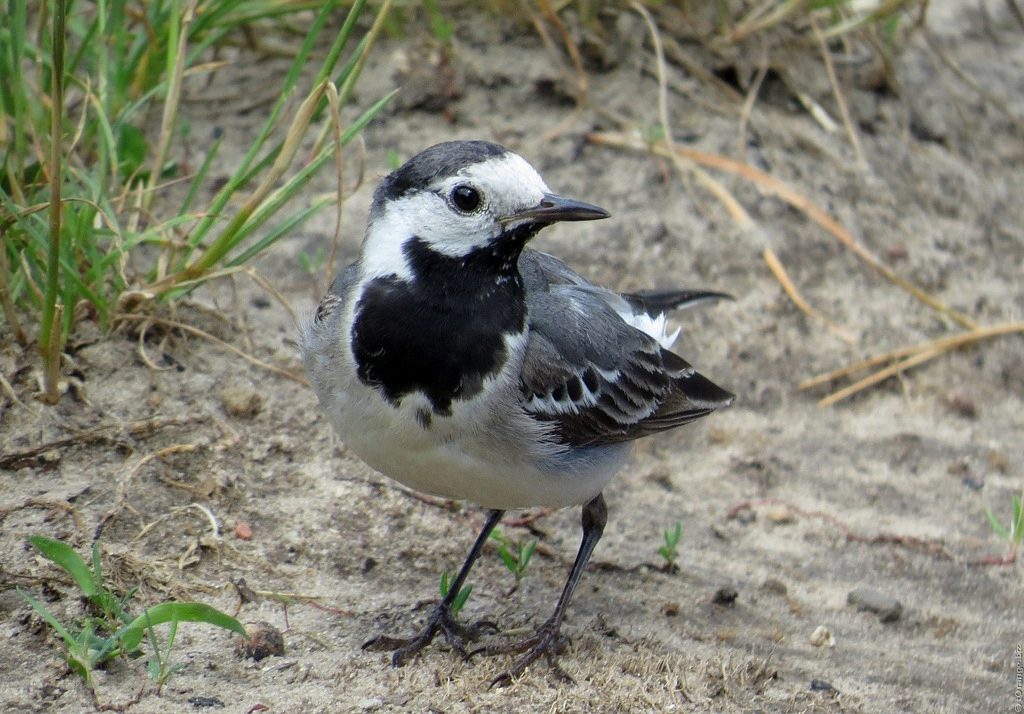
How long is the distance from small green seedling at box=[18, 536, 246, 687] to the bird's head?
3.89 ft

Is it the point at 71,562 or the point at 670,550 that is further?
the point at 670,550

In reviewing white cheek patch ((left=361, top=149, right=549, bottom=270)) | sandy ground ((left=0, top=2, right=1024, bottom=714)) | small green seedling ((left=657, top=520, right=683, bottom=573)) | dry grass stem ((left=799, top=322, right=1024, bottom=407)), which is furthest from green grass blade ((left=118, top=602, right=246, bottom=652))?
dry grass stem ((left=799, top=322, right=1024, bottom=407))

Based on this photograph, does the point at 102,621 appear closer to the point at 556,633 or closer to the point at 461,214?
the point at 556,633

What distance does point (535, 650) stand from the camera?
13.7ft

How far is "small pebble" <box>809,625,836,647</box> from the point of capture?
15.2 feet

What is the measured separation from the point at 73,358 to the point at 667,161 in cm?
355

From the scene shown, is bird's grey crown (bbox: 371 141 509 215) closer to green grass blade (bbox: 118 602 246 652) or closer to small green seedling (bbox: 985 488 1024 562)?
green grass blade (bbox: 118 602 246 652)

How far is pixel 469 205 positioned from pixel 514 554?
5.31 ft

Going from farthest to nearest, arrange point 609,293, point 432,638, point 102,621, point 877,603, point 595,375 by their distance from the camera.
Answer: point 609,293 < point 877,603 < point 595,375 < point 432,638 < point 102,621

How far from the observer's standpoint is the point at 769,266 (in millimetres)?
7008

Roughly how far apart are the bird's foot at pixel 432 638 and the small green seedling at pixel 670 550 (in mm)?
797

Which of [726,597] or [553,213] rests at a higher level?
[553,213]

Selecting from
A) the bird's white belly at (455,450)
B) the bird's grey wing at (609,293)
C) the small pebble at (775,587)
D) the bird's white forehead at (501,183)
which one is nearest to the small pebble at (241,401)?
the bird's white belly at (455,450)

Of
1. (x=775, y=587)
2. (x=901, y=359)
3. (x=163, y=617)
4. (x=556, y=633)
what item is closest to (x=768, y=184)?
(x=901, y=359)
